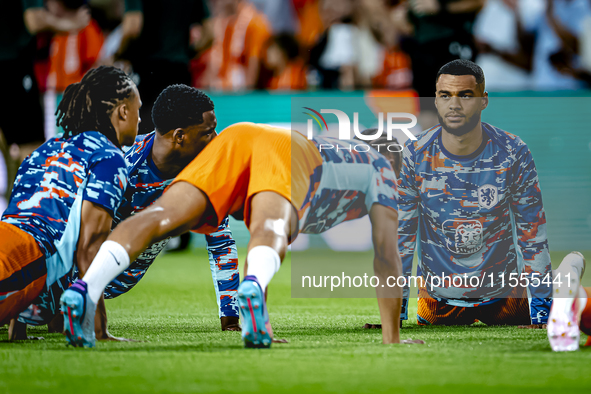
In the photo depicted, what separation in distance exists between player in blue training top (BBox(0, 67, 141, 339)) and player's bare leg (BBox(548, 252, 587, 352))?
1872 millimetres

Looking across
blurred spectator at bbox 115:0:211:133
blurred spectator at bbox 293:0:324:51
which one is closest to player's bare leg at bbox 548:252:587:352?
blurred spectator at bbox 115:0:211:133

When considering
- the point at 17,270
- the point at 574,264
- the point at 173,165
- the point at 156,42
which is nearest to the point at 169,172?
the point at 173,165

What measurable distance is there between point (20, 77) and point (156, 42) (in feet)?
4.94

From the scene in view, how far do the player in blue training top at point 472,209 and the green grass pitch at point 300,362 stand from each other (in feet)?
0.77

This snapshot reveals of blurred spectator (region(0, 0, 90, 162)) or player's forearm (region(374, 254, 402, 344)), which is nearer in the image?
player's forearm (region(374, 254, 402, 344))

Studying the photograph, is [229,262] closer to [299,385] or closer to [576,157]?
[299,385]

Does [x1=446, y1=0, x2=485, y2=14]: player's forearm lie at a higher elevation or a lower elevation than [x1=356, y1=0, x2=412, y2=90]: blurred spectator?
higher

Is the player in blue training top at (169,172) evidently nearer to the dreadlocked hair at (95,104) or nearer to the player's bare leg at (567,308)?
the dreadlocked hair at (95,104)

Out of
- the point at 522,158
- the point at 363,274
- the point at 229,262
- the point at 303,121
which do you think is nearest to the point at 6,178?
the point at 303,121

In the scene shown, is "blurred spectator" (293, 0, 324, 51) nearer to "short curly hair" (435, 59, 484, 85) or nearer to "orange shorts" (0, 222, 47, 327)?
"short curly hair" (435, 59, 484, 85)

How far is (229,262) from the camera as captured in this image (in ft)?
12.7

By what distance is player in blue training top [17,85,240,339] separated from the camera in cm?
353

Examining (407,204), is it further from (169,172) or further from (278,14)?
(278,14)

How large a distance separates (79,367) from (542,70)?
25.6 ft
